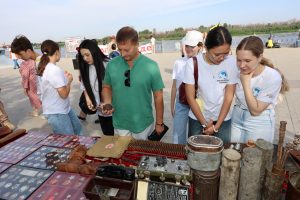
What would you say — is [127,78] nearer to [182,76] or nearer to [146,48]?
[182,76]

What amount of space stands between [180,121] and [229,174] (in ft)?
5.58

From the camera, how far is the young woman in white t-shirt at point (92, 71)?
2740 millimetres

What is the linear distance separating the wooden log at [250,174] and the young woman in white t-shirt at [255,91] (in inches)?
33.2

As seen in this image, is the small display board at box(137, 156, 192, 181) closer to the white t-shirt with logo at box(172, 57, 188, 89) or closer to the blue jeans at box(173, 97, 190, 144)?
the blue jeans at box(173, 97, 190, 144)

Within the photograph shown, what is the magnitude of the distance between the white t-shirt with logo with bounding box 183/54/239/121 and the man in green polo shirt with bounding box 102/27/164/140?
34 centimetres

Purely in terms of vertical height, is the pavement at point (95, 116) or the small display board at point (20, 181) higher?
the small display board at point (20, 181)

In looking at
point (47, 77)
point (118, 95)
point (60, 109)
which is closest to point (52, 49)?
point (47, 77)

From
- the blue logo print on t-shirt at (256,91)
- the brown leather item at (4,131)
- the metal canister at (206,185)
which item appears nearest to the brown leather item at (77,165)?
the metal canister at (206,185)

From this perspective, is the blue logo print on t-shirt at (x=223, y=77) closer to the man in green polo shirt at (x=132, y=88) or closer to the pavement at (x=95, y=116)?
the man in green polo shirt at (x=132, y=88)

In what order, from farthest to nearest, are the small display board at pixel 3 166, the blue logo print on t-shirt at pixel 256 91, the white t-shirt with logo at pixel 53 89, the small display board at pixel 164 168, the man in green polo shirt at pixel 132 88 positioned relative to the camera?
the white t-shirt with logo at pixel 53 89 < the man in green polo shirt at pixel 132 88 < the blue logo print on t-shirt at pixel 256 91 < the small display board at pixel 3 166 < the small display board at pixel 164 168

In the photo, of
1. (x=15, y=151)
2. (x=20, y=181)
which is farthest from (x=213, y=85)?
(x=15, y=151)

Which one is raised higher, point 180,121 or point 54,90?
point 54,90

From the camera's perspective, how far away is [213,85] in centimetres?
208

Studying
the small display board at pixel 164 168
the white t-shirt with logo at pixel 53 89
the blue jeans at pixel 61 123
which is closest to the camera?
the small display board at pixel 164 168
